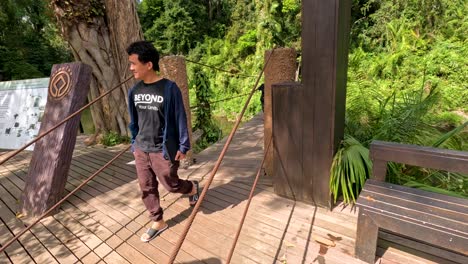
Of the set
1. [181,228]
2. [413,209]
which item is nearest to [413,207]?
[413,209]

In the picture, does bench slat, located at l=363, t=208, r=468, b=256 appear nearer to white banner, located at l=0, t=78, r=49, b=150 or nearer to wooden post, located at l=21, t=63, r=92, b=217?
wooden post, located at l=21, t=63, r=92, b=217

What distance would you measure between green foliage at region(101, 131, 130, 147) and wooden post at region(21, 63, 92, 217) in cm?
237

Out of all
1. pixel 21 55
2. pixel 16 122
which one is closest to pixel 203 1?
pixel 21 55

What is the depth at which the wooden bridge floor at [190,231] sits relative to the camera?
6.51 ft

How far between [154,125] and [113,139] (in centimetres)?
378

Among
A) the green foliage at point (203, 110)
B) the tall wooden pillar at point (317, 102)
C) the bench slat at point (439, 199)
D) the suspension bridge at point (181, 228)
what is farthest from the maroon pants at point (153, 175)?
the green foliage at point (203, 110)

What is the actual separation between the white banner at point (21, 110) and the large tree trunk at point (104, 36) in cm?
117

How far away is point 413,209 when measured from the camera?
5.35ft

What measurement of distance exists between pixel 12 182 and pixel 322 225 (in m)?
4.08

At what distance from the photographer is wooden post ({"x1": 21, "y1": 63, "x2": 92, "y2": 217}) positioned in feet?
9.11

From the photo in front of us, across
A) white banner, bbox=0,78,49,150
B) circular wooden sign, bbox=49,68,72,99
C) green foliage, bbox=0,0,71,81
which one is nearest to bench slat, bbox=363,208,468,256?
circular wooden sign, bbox=49,68,72,99

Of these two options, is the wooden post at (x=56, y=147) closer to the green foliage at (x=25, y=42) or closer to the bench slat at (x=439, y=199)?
the bench slat at (x=439, y=199)

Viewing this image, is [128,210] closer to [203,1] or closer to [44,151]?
[44,151]

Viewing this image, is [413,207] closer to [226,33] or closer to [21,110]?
[21,110]
